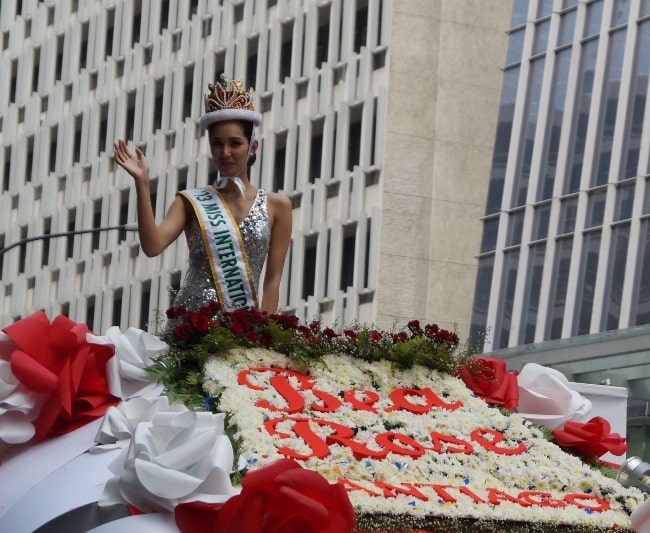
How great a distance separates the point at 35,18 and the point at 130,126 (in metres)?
6.94

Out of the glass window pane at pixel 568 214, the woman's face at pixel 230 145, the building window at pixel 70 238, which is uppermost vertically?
the woman's face at pixel 230 145

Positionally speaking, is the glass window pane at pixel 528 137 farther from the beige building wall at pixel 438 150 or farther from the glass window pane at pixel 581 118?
the beige building wall at pixel 438 150

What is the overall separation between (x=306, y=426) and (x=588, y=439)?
5.94ft

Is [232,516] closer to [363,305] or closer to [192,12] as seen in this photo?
[363,305]

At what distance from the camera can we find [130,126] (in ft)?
202

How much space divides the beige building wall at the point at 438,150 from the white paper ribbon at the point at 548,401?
39.9 metres

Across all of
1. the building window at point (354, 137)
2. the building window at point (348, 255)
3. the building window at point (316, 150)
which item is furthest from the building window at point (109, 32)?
the building window at point (348, 255)

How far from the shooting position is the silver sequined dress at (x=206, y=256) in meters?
10.1

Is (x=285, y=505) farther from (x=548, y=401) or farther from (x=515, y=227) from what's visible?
(x=515, y=227)

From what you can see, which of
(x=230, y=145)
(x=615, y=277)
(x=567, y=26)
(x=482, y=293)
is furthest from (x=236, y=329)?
(x=482, y=293)

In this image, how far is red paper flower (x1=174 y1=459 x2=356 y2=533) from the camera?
7281 millimetres

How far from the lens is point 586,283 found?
44.3m

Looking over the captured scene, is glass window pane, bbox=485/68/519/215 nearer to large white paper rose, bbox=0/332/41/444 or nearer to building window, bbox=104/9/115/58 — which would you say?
building window, bbox=104/9/115/58

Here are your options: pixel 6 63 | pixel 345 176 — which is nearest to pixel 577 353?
pixel 345 176
